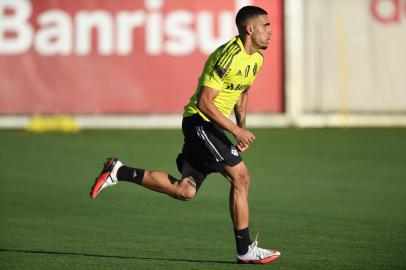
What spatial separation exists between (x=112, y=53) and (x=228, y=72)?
14384 millimetres

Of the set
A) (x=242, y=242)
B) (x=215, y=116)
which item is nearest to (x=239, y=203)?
(x=242, y=242)

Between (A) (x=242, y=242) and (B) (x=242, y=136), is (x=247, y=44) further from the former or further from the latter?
(A) (x=242, y=242)

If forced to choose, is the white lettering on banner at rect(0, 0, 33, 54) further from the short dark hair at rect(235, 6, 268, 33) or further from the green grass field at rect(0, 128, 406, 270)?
the short dark hair at rect(235, 6, 268, 33)

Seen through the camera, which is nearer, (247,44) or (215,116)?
(215,116)

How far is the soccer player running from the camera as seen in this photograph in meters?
8.47

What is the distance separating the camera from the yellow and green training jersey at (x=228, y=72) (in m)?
8.46

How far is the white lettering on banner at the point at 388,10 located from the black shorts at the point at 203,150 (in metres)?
14.2

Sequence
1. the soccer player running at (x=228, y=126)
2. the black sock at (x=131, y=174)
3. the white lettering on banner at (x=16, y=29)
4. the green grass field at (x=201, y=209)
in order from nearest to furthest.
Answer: the soccer player running at (x=228, y=126), the green grass field at (x=201, y=209), the black sock at (x=131, y=174), the white lettering on banner at (x=16, y=29)

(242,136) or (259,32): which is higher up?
(259,32)

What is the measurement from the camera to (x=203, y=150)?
28.8 feet

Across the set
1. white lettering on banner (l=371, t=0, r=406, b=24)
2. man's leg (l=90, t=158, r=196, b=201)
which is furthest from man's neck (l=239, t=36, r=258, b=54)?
white lettering on banner (l=371, t=0, r=406, b=24)

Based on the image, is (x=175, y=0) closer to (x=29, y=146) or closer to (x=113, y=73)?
(x=113, y=73)

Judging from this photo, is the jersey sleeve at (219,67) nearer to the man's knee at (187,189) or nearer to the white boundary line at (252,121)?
the man's knee at (187,189)

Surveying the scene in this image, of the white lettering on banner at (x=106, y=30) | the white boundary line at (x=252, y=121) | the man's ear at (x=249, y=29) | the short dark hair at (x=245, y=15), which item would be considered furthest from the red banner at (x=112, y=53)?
the man's ear at (x=249, y=29)
